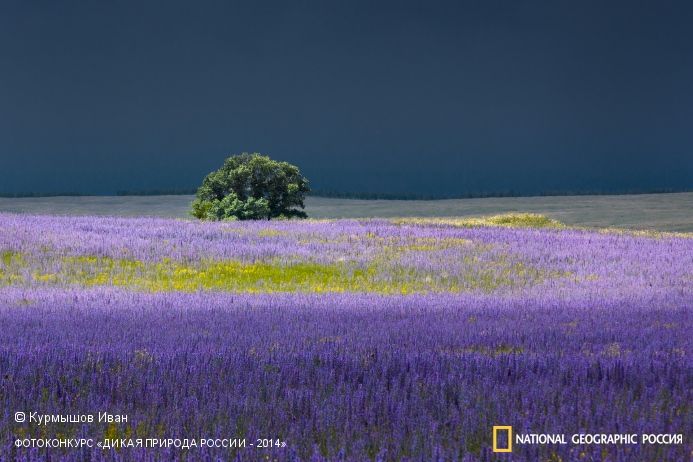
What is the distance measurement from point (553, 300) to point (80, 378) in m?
9.09

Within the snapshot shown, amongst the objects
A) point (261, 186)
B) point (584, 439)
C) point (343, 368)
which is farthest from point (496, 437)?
point (261, 186)

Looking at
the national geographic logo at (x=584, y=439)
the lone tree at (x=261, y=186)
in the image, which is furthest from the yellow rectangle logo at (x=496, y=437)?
the lone tree at (x=261, y=186)

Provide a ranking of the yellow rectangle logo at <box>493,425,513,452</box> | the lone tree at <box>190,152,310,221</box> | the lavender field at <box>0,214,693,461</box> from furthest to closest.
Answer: the lone tree at <box>190,152,310,221</box> → the lavender field at <box>0,214,693,461</box> → the yellow rectangle logo at <box>493,425,513,452</box>

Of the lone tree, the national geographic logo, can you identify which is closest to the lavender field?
the national geographic logo

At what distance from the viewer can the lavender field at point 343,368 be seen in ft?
11.1

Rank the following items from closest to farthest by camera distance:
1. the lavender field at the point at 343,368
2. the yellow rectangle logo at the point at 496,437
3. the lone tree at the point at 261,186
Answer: the yellow rectangle logo at the point at 496,437 < the lavender field at the point at 343,368 < the lone tree at the point at 261,186

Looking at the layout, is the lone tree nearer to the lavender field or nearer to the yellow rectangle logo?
the lavender field

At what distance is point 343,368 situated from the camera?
16.3ft

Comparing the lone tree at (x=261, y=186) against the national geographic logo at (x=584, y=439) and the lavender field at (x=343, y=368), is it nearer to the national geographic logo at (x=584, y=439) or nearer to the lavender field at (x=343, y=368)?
the lavender field at (x=343, y=368)

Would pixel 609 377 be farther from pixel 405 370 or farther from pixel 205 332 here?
pixel 205 332

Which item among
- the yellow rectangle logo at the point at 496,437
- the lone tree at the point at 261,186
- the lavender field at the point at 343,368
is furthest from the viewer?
the lone tree at the point at 261,186

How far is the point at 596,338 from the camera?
680 centimetres

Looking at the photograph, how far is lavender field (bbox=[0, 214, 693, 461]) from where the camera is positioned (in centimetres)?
340

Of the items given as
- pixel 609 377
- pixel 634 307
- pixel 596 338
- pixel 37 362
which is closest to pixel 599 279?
pixel 634 307
